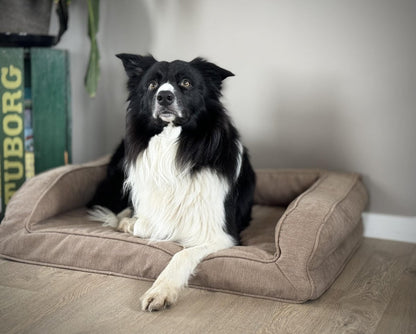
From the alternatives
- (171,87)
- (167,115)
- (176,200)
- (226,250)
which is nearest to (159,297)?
(226,250)

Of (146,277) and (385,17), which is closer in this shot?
(146,277)

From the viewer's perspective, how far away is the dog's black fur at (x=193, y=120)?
2492 millimetres

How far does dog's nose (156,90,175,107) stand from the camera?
2392 millimetres

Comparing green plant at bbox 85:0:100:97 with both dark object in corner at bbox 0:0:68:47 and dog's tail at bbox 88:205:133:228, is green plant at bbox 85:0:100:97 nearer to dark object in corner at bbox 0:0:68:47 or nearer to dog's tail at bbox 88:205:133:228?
dark object in corner at bbox 0:0:68:47

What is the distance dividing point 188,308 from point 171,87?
96 cm

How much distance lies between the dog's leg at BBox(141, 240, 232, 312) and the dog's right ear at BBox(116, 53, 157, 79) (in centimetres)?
89

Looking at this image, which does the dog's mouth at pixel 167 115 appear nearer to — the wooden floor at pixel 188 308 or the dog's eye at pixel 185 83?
the dog's eye at pixel 185 83

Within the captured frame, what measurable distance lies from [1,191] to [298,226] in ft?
6.07

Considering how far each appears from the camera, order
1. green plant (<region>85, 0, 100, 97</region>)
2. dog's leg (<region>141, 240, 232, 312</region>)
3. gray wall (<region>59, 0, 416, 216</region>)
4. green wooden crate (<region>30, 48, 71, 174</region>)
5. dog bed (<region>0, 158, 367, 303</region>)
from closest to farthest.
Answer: dog's leg (<region>141, 240, 232, 312</region>) < dog bed (<region>0, 158, 367, 303</region>) < gray wall (<region>59, 0, 416, 216</region>) < green wooden crate (<region>30, 48, 71, 174</region>) < green plant (<region>85, 0, 100, 97</region>)

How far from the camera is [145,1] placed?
363 cm

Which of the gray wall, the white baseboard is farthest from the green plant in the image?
the white baseboard

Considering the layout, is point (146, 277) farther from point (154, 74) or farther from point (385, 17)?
point (385, 17)

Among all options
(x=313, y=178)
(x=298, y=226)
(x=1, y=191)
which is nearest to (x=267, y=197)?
(x=313, y=178)

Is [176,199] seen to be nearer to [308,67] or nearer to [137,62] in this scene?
[137,62]
